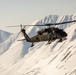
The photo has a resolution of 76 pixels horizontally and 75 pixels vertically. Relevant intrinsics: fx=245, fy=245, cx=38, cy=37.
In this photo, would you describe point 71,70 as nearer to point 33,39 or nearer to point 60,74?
point 60,74

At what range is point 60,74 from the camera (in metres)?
194

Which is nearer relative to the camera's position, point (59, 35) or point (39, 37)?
point (59, 35)

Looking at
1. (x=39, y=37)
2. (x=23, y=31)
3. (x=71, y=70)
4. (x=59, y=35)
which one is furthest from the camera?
(x=71, y=70)

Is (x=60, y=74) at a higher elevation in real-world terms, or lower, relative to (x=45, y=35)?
lower

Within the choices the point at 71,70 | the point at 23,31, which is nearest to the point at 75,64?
the point at 71,70

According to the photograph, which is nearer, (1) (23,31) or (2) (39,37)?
(2) (39,37)

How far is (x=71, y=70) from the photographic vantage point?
192 meters

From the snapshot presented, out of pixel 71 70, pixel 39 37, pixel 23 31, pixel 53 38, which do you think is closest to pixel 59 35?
pixel 53 38

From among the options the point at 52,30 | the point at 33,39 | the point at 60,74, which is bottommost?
the point at 60,74

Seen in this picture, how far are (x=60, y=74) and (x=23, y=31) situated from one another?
460 ft

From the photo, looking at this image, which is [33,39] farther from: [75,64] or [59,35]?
[75,64]

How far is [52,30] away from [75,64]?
15365 centimetres

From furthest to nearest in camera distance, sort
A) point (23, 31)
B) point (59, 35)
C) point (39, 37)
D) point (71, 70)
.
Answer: point (71, 70), point (23, 31), point (39, 37), point (59, 35)

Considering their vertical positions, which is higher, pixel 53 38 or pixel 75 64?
pixel 53 38
